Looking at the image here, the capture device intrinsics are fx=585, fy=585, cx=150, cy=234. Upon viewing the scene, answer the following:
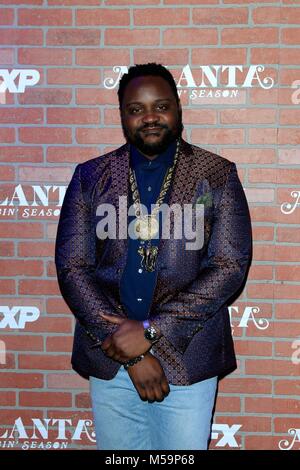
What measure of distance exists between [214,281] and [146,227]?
0.37 meters

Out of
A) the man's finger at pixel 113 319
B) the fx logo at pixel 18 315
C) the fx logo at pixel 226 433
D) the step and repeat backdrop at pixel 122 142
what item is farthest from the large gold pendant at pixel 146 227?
the fx logo at pixel 226 433

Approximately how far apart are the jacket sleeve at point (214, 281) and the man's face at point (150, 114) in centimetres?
34

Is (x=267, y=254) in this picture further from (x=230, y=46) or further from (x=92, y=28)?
(x=92, y=28)

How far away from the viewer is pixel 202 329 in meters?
2.45

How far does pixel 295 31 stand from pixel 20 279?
2.01m

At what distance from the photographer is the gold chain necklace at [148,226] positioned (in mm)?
2445

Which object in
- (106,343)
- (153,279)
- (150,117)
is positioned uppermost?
(150,117)

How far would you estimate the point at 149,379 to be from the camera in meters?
2.33

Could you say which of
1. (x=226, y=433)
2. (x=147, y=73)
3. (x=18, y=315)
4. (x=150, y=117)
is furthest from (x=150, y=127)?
(x=226, y=433)

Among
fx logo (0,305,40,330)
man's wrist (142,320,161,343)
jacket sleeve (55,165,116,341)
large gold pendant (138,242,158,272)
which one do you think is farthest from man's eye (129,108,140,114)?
fx logo (0,305,40,330)

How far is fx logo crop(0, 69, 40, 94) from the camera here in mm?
3191

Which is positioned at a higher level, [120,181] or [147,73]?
[147,73]

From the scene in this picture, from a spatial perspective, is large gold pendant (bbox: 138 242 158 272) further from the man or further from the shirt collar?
the shirt collar

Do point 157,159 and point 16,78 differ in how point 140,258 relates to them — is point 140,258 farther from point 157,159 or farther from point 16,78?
point 16,78
